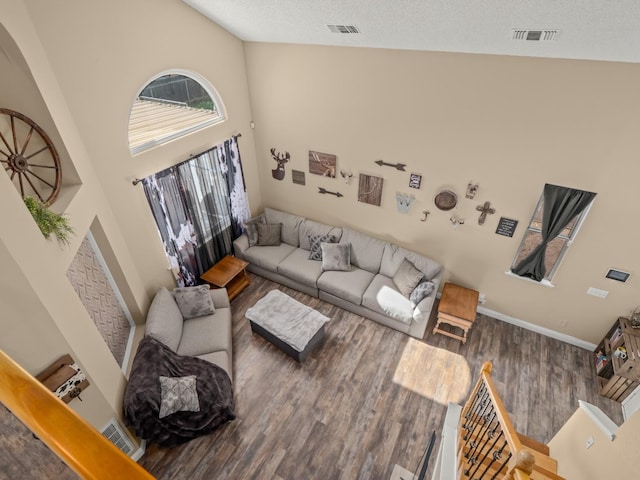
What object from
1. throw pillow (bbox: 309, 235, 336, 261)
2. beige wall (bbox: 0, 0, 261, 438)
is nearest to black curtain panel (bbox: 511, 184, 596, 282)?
throw pillow (bbox: 309, 235, 336, 261)

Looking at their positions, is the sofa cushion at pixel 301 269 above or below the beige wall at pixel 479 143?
below

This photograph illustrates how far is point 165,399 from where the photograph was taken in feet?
11.2

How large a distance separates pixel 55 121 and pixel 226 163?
2621mm

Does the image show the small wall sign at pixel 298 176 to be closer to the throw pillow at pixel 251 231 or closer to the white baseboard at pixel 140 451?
the throw pillow at pixel 251 231

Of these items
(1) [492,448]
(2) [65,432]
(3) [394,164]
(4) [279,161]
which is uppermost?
(2) [65,432]

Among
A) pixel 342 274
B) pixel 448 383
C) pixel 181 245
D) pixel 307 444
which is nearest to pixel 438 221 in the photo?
pixel 342 274

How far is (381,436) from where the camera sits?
3764mm

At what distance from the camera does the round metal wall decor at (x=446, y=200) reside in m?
4.64

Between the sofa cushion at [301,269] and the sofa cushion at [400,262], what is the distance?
1.10 metres

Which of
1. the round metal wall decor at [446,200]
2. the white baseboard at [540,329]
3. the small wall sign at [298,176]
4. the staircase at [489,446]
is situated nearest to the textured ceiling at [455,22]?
the round metal wall decor at [446,200]

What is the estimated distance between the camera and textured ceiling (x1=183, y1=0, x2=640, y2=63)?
247cm

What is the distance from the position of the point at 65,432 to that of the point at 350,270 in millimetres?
5080

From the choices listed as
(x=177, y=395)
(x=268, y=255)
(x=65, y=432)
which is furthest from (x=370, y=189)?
(x=65, y=432)

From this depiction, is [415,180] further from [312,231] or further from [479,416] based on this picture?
[479,416]
